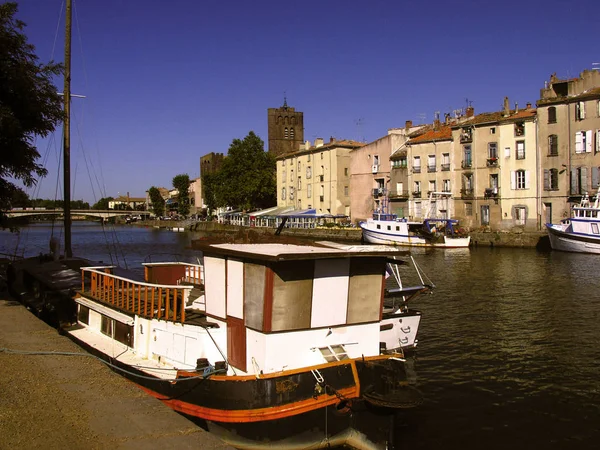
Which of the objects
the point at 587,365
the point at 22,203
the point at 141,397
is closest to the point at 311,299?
the point at 141,397

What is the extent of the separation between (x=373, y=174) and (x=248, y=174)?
28.7 m

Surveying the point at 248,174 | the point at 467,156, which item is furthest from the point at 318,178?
the point at 467,156

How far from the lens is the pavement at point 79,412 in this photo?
6906mm

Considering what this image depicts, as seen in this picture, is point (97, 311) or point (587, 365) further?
point (587, 365)

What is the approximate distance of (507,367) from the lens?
15.2 meters

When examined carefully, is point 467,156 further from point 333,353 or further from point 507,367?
point 333,353

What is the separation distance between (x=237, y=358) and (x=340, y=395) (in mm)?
2061

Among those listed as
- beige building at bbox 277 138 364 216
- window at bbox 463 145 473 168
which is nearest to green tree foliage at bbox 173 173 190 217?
beige building at bbox 277 138 364 216

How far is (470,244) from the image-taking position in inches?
2115

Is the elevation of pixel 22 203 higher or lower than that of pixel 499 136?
lower

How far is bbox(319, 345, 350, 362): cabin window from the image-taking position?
32.3 feet

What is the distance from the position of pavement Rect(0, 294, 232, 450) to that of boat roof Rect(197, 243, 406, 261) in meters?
2.77

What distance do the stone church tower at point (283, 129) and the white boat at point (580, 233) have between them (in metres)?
88.1

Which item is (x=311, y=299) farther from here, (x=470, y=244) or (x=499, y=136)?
(x=499, y=136)
